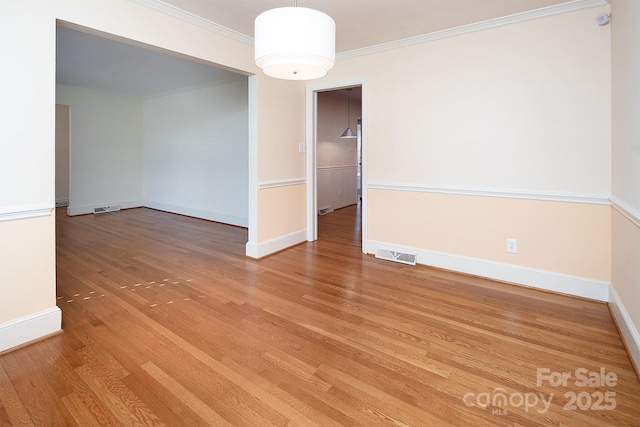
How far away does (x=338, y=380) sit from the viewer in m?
1.72

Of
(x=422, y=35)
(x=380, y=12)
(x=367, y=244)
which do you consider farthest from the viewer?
(x=367, y=244)

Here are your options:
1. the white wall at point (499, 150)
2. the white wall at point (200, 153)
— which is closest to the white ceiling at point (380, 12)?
the white wall at point (499, 150)

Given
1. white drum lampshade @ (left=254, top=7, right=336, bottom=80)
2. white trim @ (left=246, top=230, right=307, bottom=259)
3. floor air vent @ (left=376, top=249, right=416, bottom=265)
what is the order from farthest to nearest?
1. white trim @ (left=246, top=230, right=307, bottom=259)
2. floor air vent @ (left=376, top=249, right=416, bottom=265)
3. white drum lampshade @ (left=254, top=7, right=336, bottom=80)

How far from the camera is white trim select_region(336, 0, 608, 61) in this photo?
8.54ft

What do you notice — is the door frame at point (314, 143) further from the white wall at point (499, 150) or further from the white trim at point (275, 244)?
the white trim at point (275, 244)

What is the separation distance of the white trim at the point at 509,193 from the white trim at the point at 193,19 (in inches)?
84.5

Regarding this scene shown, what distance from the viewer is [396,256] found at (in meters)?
3.71

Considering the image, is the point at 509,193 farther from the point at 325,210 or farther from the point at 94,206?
the point at 94,206

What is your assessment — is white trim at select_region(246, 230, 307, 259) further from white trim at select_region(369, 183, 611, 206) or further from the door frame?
white trim at select_region(369, 183, 611, 206)

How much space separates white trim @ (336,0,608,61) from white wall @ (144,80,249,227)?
242 cm

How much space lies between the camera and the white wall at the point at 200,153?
562cm

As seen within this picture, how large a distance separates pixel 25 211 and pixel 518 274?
384 cm

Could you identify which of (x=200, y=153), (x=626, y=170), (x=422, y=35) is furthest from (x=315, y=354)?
(x=200, y=153)

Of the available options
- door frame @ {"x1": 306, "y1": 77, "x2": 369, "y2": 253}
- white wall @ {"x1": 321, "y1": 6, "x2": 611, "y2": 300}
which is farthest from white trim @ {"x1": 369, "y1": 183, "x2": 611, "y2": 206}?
door frame @ {"x1": 306, "y1": 77, "x2": 369, "y2": 253}
